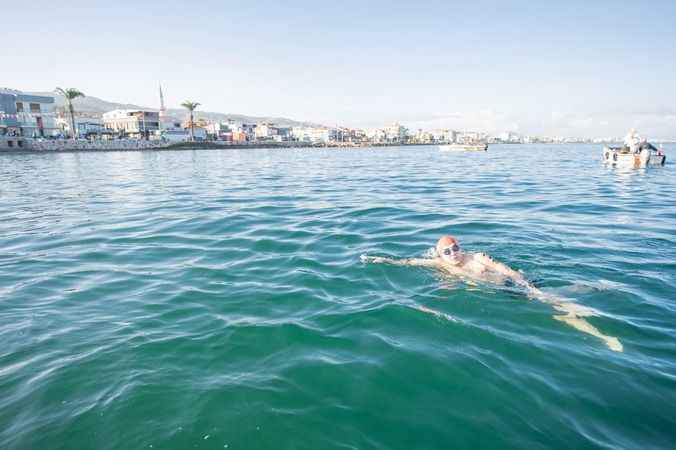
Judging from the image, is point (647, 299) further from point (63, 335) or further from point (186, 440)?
point (63, 335)

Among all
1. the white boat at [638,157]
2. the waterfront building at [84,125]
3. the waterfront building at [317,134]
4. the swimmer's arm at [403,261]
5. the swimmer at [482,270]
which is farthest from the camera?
the waterfront building at [317,134]

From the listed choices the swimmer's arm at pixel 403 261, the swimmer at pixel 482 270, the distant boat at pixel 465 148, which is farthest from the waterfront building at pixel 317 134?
the swimmer at pixel 482 270

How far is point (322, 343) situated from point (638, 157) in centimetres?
3687

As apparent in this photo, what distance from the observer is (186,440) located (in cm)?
355

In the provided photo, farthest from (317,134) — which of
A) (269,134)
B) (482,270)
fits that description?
(482,270)

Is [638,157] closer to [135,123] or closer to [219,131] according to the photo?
[135,123]

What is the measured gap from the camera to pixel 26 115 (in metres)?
74.6

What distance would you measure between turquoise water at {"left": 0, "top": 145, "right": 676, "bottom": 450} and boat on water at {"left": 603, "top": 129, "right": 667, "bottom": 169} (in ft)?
87.9

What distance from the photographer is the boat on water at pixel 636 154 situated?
3194cm

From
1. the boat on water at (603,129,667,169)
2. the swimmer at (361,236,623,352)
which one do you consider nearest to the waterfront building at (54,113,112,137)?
the boat on water at (603,129,667,169)

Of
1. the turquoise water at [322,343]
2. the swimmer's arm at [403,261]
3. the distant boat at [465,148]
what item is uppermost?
the distant boat at [465,148]

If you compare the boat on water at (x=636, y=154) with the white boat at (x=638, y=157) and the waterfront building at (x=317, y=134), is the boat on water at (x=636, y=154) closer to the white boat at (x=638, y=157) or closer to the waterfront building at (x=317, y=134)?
the white boat at (x=638, y=157)

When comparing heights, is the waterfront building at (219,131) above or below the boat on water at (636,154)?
above

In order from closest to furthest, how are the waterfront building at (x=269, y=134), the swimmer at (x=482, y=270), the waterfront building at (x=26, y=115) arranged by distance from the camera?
the swimmer at (x=482, y=270), the waterfront building at (x=26, y=115), the waterfront building at (x=269, y=134)
